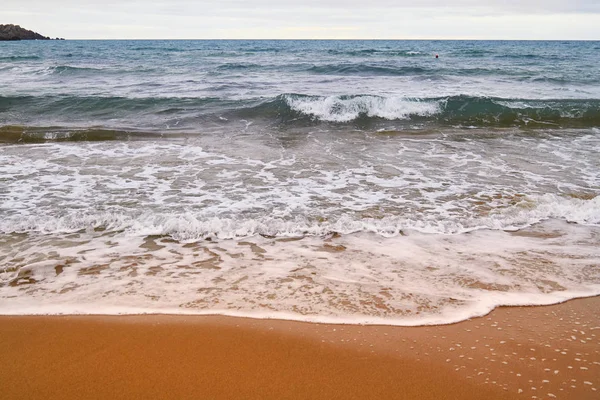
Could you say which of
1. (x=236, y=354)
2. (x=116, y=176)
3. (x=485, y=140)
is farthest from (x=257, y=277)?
(x=485, y=140)

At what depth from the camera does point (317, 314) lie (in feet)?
11.4

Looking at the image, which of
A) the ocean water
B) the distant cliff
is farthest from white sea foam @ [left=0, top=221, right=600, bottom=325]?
the distant cliff

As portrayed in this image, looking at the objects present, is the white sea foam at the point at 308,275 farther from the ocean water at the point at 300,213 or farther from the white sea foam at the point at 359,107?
the white sea foam at the point at 359,107

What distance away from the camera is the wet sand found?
2646 mm

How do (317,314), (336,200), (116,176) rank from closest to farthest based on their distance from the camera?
1. (317,314)
2. (336,200)
3. (116,176)

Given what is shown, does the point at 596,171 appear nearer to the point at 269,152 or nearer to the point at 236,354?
the point at 269,152

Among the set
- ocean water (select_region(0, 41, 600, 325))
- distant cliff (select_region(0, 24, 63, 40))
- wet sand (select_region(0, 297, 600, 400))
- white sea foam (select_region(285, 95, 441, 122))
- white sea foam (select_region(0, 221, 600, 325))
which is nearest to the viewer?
wet sand (select_region(0, 297, 600, 400))

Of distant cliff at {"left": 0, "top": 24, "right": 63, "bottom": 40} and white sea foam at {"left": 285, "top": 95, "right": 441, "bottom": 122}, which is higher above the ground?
distant cliff at {"left": 0, "top": 24, "right": 63, "bottom": 40}

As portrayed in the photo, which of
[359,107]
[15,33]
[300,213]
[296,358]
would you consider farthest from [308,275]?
[15,33]

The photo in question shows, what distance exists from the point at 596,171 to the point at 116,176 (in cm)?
795

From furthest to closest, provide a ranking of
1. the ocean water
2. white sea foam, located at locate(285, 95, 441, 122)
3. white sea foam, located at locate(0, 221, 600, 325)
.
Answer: white sea foam, located at locate(285, 95, 441, 122) < the ocean water < white sea foam, located at locate(0, 221, 600, 325)

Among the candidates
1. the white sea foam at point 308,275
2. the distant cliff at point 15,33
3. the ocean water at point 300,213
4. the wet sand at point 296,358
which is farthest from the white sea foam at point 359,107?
the distant cliff at point 15,33

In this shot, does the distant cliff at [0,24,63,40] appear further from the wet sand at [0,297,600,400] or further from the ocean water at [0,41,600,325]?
the wet sand at [0,297,600,400]

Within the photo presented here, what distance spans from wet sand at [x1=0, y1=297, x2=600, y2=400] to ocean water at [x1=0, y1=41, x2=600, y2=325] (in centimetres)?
21
